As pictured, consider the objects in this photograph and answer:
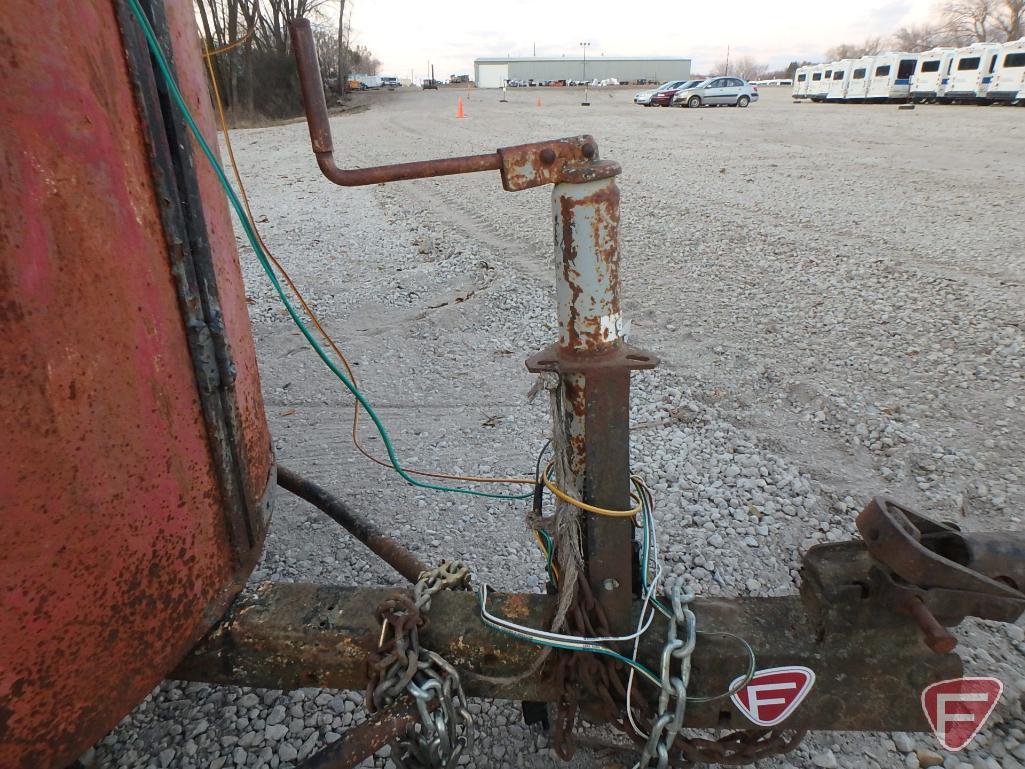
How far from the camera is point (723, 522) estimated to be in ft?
9.60

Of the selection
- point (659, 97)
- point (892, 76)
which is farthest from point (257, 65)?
point (892, 76)

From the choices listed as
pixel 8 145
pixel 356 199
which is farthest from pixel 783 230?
pixel 8 145

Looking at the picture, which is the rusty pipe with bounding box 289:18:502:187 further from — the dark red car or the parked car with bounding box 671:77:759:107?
the dark red car

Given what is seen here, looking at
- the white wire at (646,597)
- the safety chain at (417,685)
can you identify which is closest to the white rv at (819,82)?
the white wire at (646,597)

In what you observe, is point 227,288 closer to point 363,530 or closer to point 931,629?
point 363,530

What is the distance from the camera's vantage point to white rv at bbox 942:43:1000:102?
2200cm

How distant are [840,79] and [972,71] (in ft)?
20.0

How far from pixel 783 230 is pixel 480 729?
657 cm

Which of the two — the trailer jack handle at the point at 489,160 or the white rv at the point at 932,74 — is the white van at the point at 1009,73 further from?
the trailer jack handle at the point at 489,160

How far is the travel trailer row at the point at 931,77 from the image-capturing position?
21.3 m

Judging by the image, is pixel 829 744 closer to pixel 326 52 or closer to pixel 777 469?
pixel 777 469

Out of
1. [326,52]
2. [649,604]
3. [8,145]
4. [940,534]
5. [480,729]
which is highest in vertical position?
[326,52]

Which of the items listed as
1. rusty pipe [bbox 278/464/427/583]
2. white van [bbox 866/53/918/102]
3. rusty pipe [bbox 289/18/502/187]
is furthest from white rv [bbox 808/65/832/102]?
rusty pipe [bbox 289/18/502/187]

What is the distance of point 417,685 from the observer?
1.42 meters
